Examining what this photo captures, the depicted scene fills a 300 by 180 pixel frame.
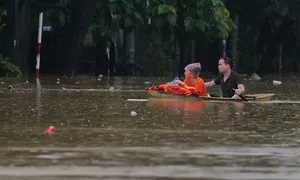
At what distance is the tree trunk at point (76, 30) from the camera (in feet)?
97.2

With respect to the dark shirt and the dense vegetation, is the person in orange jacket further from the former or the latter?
the dense vegetation

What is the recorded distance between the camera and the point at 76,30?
3039 centimetres

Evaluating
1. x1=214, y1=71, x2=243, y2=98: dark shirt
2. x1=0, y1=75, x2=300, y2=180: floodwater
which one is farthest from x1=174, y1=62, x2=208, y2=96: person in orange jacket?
x1=0, y1=75, x2=300, y2=180: floodwater

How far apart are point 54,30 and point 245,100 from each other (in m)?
18.3

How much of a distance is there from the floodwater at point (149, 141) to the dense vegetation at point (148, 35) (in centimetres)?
1342

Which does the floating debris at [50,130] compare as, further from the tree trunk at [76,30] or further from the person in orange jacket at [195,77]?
the tree trunk at [76,30]

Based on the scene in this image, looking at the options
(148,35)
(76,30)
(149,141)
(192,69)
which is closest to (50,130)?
A: (149,141)

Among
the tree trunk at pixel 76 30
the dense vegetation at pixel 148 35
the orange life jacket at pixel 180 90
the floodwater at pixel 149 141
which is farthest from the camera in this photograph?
the tree trunk at pixel 76 30

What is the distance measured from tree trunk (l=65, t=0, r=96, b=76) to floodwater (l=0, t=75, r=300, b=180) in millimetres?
14329

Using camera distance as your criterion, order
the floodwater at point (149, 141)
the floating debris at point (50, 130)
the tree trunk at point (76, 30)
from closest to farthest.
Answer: the floodwater at point (149, 141) → the floating debris at point (50, 130) → the tree trunk at point (76, 30)

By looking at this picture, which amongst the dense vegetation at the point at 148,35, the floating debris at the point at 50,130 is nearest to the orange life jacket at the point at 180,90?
the floating debris at the point at 50,130

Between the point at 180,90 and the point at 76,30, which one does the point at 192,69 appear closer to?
the point at 180,90

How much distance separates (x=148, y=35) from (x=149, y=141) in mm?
21489

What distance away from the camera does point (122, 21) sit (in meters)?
28.8
